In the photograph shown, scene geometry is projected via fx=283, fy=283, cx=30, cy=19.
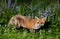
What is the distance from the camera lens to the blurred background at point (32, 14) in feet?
25.0

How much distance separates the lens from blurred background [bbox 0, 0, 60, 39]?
763 centimetres

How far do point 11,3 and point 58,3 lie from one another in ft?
5.32

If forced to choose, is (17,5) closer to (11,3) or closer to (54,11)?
(11,3)

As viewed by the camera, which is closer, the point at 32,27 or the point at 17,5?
the point at 32,27

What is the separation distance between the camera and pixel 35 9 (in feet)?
30.5

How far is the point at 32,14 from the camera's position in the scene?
902 centimetres

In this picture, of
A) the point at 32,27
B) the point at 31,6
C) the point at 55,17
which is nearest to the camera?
the point at 32,27

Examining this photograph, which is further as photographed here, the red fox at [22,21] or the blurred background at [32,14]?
the red fox at [22,21]

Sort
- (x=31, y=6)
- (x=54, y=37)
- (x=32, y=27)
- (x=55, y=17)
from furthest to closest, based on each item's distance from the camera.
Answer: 1. (x=31, y=6)
2. (x=55, y=17)
3. (x=32, y=27)
4. (x=54, y=37)

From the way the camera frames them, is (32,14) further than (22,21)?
Yes

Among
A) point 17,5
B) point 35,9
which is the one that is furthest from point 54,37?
point 17,5

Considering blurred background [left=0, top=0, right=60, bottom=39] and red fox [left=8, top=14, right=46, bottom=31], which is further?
red fox [left=8, top=14, right=46, bottom=31]

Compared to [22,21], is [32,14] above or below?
above

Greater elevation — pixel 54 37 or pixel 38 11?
pixel 38 11
